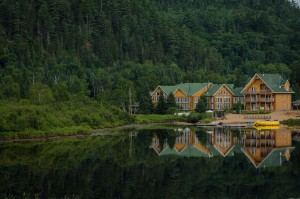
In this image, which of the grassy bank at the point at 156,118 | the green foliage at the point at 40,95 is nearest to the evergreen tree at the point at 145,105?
the grassy bank at the point at 156,118

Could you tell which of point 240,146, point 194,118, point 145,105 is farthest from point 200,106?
point 240,146

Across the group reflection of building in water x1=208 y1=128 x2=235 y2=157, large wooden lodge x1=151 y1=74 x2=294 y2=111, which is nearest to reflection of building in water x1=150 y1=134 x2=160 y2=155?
reflection of building in water x1=208 y1=128 x2=235 y2=157

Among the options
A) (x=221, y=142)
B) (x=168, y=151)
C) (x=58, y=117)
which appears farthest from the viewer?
(x=58, y=117)

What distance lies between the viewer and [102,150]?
46.9 m

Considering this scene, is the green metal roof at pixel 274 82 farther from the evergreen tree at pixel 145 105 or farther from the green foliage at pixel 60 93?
the green foliage at pixel 60 93

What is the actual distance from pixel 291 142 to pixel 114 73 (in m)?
61.6

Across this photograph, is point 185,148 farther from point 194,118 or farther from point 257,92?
point 257,92

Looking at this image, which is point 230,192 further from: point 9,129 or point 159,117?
point 159,117

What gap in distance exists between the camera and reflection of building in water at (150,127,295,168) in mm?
42406

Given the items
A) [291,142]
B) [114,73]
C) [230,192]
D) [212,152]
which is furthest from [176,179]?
[114,73]

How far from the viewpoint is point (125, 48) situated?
135250 mm

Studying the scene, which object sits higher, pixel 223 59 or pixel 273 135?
pixel 223 59

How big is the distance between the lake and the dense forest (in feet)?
79.9

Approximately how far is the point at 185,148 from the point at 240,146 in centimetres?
480
